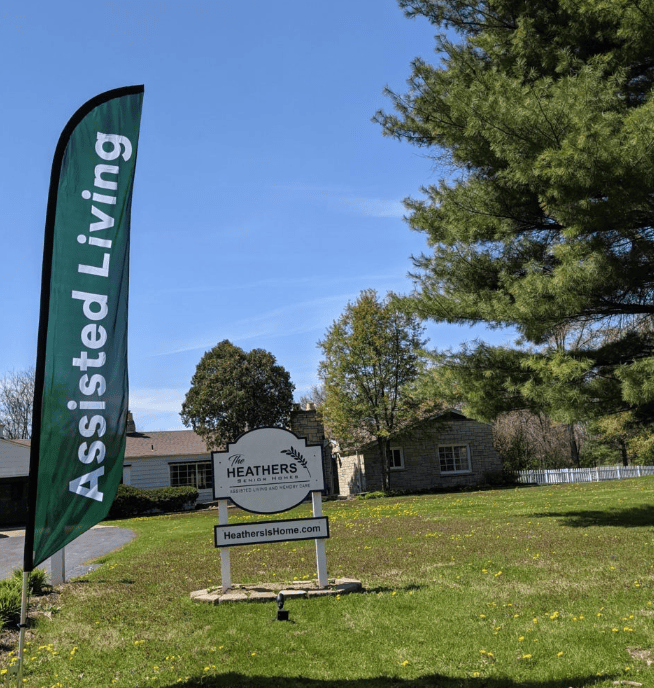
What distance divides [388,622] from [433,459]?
2791 cm

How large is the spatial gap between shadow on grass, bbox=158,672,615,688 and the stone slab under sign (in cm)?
268

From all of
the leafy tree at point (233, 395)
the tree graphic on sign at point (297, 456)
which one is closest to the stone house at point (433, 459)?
the leafy tree at point (233, 395)

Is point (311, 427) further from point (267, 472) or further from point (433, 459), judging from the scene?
point (267, 472)

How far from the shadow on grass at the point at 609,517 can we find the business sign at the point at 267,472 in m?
6.94

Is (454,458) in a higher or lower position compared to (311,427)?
lower

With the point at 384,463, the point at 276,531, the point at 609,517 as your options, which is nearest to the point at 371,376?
the point at 384,463

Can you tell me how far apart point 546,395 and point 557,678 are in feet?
24.2

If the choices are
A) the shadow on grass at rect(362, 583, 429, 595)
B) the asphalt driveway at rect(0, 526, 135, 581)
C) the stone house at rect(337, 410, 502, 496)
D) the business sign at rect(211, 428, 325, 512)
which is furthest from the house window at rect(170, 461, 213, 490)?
the shadow on grass at rect(362, 583, 429, 595)

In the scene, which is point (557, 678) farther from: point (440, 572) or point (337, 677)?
point (440, 572)

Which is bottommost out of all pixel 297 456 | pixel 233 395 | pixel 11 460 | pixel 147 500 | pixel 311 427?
pixel 147 500

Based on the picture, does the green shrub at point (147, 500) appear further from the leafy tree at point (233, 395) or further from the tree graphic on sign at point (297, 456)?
the tree graphic on sign at point (297, 456)

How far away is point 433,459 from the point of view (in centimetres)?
3381

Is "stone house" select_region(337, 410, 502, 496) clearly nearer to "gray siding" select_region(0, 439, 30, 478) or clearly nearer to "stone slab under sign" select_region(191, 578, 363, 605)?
"gray siding" select_region(0, 439, 30, 478)

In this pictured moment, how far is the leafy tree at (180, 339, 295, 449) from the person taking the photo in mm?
35406
